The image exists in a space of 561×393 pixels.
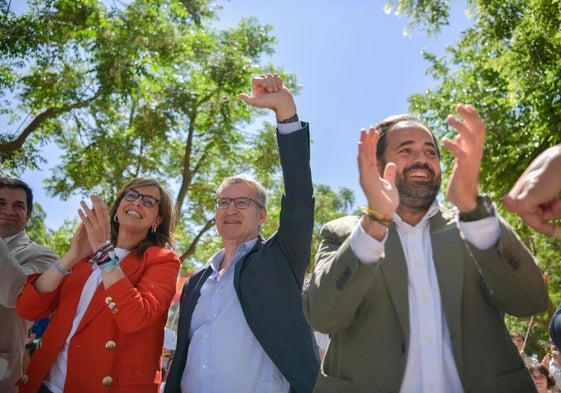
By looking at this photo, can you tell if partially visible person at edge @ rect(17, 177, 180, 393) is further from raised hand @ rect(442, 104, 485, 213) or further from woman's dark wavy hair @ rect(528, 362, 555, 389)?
woman's dark wavy hair @ rect(528, 362, 555, 389)

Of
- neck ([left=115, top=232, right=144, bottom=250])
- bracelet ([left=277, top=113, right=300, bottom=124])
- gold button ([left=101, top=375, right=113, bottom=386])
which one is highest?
bracelet ([left=277, top=113, right=300, bottom=124])

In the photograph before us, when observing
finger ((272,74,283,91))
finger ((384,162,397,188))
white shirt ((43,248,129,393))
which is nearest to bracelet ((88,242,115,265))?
white shirt ((43,248,129,393))

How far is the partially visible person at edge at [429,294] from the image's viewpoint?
2.03 metres

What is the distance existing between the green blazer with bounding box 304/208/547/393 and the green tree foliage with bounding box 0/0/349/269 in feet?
28.1

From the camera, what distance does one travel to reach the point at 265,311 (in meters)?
3.15

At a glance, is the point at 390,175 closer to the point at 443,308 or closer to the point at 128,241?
the point at 443,308

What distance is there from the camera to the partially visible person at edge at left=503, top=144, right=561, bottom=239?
1.87 meters

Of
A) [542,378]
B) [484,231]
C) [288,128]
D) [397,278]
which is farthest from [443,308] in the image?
[542,378]

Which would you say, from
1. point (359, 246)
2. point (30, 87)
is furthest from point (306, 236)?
point (30, 87)

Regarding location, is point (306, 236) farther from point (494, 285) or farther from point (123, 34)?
point (123, 34)

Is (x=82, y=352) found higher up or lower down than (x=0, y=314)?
lower down

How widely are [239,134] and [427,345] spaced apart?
14935 mm

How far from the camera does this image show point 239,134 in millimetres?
16781

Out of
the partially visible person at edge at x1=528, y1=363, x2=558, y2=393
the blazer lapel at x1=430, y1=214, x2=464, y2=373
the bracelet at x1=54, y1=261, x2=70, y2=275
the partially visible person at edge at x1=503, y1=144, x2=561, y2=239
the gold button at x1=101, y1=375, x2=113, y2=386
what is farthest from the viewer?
the partially visible person at edge at x1=528, y1=363, x2=558, y2=393
